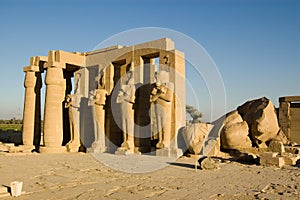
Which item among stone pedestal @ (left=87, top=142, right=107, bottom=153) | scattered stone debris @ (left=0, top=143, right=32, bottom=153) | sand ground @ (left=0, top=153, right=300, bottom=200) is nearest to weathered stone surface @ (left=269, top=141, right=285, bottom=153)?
sand ground @ (left=0, top=153, right=300, bottom=200)

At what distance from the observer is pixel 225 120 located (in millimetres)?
11469

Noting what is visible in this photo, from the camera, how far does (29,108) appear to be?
15.3m

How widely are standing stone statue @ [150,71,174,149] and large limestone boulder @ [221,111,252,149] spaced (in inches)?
77.9

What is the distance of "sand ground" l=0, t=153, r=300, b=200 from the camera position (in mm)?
4965

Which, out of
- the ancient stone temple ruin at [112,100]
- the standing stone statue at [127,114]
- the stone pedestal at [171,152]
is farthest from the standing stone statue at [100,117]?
the stone pedestal at [171,152]

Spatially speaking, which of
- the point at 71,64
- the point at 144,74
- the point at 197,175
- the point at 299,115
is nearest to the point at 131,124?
the point at 144,74

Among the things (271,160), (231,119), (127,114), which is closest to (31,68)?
(127,114)

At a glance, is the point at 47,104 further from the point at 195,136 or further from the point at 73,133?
the point at 195,136

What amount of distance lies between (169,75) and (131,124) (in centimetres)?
246

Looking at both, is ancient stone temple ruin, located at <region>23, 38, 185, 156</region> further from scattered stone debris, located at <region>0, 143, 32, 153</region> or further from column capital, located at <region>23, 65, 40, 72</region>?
scattered stone debris, located at <region>0, 143, 32, 153</region>

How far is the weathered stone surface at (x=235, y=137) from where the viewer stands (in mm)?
10805

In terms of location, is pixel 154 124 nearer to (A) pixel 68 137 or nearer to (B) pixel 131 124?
(B) pixel 131 124

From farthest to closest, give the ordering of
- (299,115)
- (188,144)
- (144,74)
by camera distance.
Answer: (299,115) → (144,74) → (188,144)

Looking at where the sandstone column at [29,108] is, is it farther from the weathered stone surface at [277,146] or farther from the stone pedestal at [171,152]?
the weathered stone surface at [277,146]
